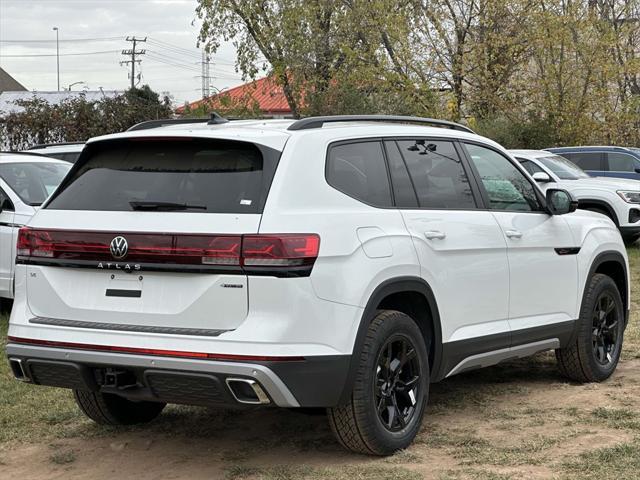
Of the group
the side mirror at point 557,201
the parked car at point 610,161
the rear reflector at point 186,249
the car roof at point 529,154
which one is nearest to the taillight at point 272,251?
the rear reflector at point 186,249

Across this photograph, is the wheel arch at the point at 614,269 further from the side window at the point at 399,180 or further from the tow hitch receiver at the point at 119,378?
the tow hitch receiver at the point at 119,378

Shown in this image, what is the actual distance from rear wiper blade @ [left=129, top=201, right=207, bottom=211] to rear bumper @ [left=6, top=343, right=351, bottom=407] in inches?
28.4

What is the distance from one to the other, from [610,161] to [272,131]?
1636 centimetres

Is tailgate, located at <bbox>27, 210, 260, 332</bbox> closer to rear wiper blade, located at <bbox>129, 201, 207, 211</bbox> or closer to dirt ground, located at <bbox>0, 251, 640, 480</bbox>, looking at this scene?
rear wiper blade, located at <bbox>129, 201, 207, 211</bbox>

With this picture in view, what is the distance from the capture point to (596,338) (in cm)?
754

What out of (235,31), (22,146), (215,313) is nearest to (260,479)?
(215,313)

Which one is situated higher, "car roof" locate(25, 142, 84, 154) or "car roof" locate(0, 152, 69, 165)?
"car roof" locate(25, 142, 84, 154)

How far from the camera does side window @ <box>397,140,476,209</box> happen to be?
19.6 feet

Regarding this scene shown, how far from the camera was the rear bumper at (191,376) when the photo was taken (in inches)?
190

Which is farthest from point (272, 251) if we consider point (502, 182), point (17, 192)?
point (17, 192)

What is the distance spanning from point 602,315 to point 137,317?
12.5 ft

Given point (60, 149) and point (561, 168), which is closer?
point (60, 149)

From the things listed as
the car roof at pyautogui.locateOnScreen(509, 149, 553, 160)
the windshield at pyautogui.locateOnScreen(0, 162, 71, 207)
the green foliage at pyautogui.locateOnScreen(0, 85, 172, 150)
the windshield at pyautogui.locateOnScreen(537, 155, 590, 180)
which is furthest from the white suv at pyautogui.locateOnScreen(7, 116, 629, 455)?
the green foliage at pyautogui.locateOnScreen(0, 85, 172, 150)

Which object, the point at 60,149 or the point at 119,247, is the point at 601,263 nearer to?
the point at 119,247
